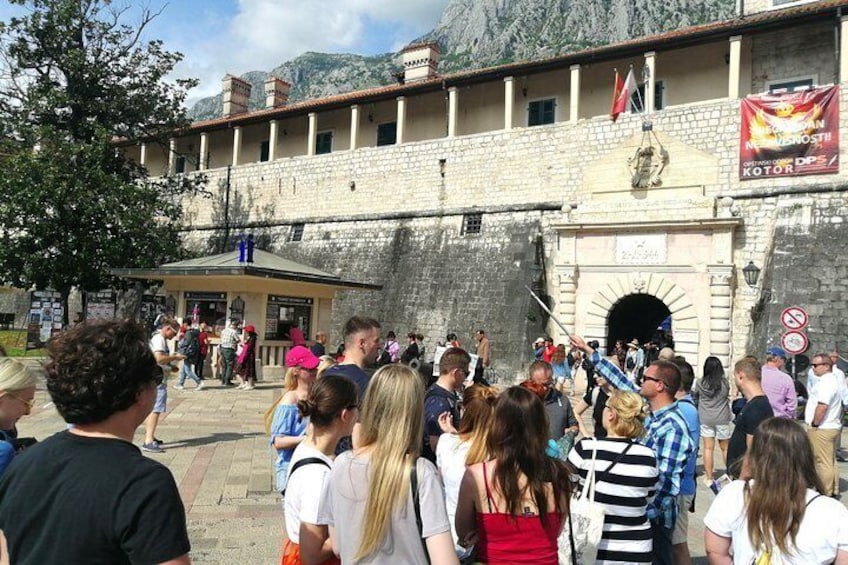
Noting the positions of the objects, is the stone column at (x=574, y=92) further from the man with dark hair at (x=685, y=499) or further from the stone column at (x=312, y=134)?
the man with dark hair at (x=685, y=499)

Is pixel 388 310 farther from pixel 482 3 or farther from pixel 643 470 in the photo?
pixel 482 3

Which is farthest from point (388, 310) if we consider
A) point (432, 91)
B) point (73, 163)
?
point (73, 163)

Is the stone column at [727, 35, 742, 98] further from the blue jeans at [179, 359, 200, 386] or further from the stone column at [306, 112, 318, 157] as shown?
the blue jeans at [179, 359, 200, 386]

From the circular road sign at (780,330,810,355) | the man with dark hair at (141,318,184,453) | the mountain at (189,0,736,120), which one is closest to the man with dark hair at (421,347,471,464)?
the man with dark hair at (141,318,184,453)

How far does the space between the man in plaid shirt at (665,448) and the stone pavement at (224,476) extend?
70.5 inches

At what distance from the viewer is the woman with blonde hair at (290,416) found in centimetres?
425

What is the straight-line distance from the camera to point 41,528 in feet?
5.54

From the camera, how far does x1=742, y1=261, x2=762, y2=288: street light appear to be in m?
16.1

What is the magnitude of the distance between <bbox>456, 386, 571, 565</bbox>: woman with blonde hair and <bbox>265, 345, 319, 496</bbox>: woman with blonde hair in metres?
1.63

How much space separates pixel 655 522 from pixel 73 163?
23.8m

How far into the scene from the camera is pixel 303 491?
284 centimetres

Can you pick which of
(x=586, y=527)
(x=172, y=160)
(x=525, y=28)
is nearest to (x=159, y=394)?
(x=586, y=527)

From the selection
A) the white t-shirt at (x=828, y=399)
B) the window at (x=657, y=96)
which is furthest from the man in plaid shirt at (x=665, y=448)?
the window at (x=657, y=96)

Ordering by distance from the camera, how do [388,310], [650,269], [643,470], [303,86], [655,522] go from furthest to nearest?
[303,86] < [388,310] < [650,269] < [655,522] < [643,470]
